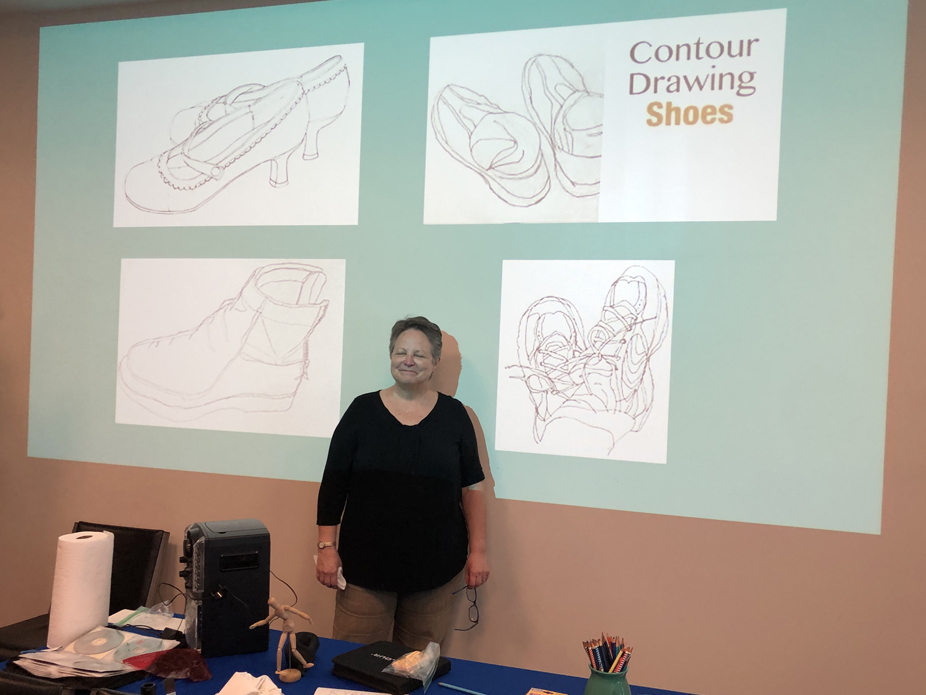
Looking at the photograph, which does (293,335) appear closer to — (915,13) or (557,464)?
(557,464)

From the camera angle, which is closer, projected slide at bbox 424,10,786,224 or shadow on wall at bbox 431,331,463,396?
projected slide at bbox 424,10,786,224

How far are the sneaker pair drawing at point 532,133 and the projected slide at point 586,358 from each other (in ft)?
1.03

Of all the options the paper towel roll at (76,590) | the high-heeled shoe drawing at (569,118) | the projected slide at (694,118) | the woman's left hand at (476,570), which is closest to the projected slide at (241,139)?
the high-heeled shoe drawing at (569,118)

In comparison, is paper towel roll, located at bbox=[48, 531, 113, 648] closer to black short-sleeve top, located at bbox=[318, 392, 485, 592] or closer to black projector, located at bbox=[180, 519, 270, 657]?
black projector, located at bbox=[180, 519, 270, 657]

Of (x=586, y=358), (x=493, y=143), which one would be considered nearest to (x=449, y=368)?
(x=586, y=358)

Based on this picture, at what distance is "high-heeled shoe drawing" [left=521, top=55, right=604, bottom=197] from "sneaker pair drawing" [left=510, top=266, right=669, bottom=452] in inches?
16.4

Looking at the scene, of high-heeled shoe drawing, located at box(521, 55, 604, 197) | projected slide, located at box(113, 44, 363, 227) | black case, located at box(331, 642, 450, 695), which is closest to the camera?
black case, located at box(331, 642, 450, 695)

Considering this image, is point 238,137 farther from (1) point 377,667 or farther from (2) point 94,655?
(1) point 377,667

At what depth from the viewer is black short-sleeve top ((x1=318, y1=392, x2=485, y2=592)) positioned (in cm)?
239

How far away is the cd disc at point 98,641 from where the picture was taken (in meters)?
1.71

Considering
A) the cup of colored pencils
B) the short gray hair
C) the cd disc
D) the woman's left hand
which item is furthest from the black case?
the short gray hair

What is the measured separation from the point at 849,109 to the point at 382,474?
204cm

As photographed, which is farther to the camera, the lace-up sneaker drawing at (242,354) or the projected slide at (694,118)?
the lace-up sneaker drawing at (242,354)

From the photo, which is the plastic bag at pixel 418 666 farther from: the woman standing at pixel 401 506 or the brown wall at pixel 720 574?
the brown wall at pixel 720 574
